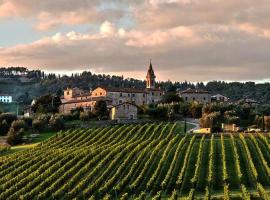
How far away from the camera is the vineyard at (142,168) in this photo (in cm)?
4891

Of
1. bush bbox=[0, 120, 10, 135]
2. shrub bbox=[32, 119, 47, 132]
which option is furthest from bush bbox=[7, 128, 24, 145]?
bush bbox=[0, 120, 10, 135]

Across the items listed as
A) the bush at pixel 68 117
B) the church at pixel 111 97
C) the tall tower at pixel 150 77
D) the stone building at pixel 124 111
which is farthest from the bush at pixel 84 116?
the tall tower at pixel 150 77

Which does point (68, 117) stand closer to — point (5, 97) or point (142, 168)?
point (142, 168)

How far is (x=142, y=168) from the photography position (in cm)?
5625

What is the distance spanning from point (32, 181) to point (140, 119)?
42.2m

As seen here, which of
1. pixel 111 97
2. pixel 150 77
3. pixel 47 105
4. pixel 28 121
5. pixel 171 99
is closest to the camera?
pixel 28 121

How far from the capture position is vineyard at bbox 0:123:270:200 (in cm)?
4891

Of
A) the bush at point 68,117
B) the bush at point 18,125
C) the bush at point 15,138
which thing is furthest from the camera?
the bush at point 68,117

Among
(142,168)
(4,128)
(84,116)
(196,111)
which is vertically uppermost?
(196,111)

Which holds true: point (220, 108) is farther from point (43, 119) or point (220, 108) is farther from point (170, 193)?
point (170, 193)

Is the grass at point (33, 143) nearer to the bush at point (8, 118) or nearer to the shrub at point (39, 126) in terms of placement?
the shrub at point (39, 126)

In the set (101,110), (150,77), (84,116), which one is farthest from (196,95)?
(84,116)

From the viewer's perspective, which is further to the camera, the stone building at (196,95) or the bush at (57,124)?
the stone building at (196,95)

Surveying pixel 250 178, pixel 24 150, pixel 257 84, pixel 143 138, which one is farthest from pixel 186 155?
pixel 257 84
